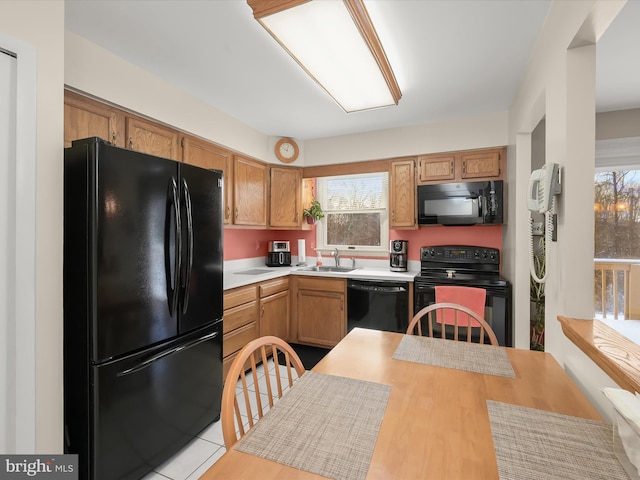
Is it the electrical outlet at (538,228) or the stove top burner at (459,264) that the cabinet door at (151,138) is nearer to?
the stove top burner at (459,264)

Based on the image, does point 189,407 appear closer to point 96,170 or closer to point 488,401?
point 96,170

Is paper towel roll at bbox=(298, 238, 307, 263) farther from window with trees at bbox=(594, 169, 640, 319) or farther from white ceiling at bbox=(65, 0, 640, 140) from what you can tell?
window with trees at bbox=(594, 169, 640, 319)

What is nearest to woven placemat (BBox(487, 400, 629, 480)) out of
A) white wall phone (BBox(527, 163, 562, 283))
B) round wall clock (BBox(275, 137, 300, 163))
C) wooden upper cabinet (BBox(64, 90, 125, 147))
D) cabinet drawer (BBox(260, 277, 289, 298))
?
white wall phone (BBox(527, 163, 562, 283))

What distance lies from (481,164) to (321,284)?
2034mm

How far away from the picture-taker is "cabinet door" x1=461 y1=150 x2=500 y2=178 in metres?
2.96

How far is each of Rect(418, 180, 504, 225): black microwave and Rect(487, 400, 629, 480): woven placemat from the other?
2357mm

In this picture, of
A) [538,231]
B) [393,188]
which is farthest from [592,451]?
[393,188]

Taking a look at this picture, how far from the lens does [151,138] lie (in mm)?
2299

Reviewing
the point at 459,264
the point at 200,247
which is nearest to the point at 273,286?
the point at 200,247

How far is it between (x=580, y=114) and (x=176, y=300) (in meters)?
2.13

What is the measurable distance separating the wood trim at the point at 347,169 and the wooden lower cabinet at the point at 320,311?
132 centimetres

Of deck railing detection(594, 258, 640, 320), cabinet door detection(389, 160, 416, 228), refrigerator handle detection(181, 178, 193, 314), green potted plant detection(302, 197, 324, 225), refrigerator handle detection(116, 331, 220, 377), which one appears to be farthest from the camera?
green potted plant detection(302, 197, 324, 225)

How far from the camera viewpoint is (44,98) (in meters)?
1.38

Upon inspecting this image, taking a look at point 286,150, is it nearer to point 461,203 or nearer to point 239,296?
point 239,296
